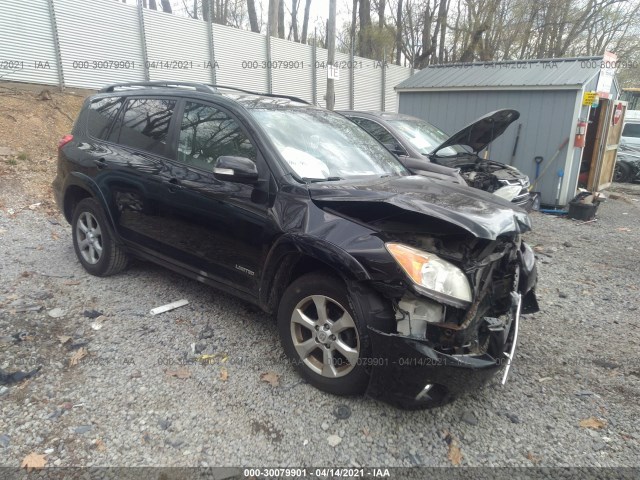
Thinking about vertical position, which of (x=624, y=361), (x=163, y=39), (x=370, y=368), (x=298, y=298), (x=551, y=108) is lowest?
(x=624, y=361)

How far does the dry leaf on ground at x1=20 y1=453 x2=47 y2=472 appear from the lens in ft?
7.50

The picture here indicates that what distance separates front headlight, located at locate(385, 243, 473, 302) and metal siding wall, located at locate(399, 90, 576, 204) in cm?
795

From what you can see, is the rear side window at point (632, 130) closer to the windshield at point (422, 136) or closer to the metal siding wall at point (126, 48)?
the windshield at point (422, 136)

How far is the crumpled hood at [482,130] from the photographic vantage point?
21.1ft

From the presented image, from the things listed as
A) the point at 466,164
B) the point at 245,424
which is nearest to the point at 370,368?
the point at 245,424

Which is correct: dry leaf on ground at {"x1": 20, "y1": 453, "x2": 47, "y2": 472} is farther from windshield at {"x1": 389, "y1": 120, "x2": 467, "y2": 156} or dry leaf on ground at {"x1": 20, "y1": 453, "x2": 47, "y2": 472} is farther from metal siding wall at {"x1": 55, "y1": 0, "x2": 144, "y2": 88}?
metal siding wall at {"x1": 55, "y1": 0, "x2": 144, "y2": 88}

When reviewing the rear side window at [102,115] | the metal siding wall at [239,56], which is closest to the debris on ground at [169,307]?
the rear side window at [102,115]

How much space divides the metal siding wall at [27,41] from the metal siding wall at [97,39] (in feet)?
0.99

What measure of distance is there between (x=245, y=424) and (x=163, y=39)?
12.6 m

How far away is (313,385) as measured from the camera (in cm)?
298

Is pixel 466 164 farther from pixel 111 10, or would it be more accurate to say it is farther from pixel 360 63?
pixel 360 63

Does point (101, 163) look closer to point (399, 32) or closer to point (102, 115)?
point (102, 115)

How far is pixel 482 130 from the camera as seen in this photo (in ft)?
22.2

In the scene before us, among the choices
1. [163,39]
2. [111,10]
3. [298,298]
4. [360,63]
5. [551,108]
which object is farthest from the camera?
[360,63]
